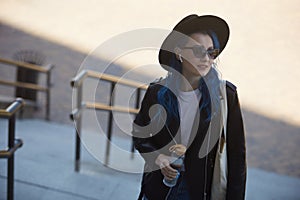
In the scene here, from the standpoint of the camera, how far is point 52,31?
1052 cm

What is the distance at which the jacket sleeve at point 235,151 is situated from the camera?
194 cm

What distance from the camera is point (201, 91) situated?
6.40ft

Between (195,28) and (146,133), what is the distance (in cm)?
51

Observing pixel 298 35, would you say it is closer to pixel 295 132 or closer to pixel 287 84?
pixel 287 84

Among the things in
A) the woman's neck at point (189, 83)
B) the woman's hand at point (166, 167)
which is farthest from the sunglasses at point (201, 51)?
the woman's hand at point (166, 167)

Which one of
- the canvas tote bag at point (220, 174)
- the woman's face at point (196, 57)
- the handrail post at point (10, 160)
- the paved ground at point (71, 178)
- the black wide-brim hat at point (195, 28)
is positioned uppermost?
the black wide-brim hat at point (195, 28)

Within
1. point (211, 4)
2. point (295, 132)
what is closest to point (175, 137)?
point (295, 132)

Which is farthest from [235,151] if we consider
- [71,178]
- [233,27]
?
[233,27]

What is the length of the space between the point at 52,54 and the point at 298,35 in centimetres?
565

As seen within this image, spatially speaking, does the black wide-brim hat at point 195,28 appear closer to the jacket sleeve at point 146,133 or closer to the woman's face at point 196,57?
the woman's face at point 196,57

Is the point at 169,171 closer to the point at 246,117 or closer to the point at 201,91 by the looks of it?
the point at 201,91

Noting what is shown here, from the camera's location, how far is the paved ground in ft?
11.5

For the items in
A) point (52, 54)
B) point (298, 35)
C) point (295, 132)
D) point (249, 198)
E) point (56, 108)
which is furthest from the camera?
point (298, 35)

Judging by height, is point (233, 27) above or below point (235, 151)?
above
